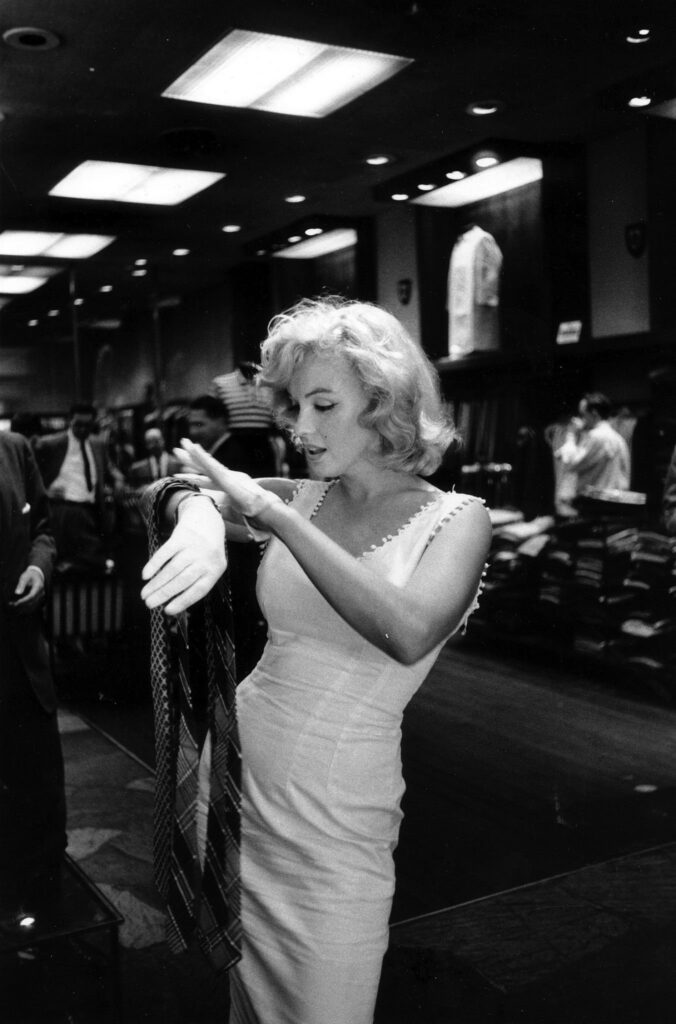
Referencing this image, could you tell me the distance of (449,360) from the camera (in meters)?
1.76

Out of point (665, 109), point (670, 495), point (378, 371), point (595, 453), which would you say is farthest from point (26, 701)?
point (665, 109)

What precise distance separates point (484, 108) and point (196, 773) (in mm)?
1303

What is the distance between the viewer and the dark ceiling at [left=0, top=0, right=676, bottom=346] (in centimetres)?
153

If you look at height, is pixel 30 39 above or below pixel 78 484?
above

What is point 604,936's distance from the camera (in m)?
1.89

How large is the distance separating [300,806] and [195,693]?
21cm

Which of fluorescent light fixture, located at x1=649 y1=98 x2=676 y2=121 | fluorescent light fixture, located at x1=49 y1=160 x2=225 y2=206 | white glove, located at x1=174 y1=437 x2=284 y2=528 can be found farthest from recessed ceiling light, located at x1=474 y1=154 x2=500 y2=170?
white glove, located at x1=174 y1=437 x2=284 y2=528

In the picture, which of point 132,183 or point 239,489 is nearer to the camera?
point 239,489

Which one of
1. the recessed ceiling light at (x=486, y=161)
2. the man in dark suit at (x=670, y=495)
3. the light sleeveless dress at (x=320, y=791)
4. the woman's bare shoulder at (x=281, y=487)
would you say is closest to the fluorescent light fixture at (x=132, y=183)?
the recessed ceiling light at (x=486, y=161)

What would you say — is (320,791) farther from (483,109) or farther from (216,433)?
(483,109)

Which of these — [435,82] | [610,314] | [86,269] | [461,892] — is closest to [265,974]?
[461,892]

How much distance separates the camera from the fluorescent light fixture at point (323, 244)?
172cm

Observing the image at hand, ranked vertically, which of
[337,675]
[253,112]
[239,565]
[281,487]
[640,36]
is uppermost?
[640,36]

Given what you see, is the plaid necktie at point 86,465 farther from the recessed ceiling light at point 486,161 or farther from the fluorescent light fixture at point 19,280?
the recessed ceiling light at point 486,161
